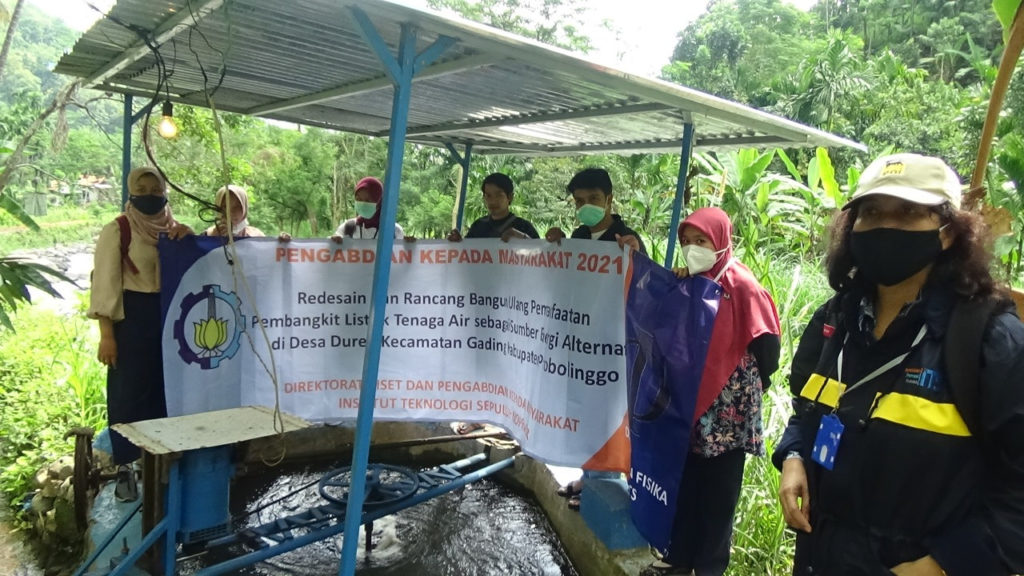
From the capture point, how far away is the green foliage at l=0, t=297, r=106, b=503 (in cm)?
485

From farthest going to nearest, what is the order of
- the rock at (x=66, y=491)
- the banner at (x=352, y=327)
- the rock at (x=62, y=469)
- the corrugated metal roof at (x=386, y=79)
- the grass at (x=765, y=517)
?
the rock at (x=62, y=469) → the rock at (x=66, y=491) → the banner at (x=352, y=327) → the grass at (x=765, y=517) → the corrugated metal roof at (x=386, y=79)

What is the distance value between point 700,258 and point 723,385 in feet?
1.82

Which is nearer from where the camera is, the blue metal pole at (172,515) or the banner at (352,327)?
the blue metal pole at (172,515)

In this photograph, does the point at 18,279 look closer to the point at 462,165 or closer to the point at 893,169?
the point at 893,169

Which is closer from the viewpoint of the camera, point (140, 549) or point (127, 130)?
point (140, 549)

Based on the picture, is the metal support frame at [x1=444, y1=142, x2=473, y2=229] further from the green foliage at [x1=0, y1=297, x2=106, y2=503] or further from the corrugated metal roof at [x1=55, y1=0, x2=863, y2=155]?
the green foliage at [x1=0, y1=297, x2=106, y2=503]

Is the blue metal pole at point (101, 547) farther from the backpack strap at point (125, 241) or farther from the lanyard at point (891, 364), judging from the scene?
the lanyard at point (891, 364)

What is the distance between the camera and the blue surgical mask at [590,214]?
11.3 ft

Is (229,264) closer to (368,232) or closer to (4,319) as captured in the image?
(368,232)

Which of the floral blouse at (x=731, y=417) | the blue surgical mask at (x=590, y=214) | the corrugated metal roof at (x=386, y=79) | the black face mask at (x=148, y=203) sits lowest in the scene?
the floral blouse at (x=731, y=417)

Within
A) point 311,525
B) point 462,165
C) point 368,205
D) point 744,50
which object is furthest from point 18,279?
point 744,50

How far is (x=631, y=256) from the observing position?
2996 mm

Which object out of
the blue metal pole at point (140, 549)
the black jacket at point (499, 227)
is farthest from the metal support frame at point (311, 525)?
the black jacket at point (499, 227)

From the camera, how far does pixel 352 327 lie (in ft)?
11.8
